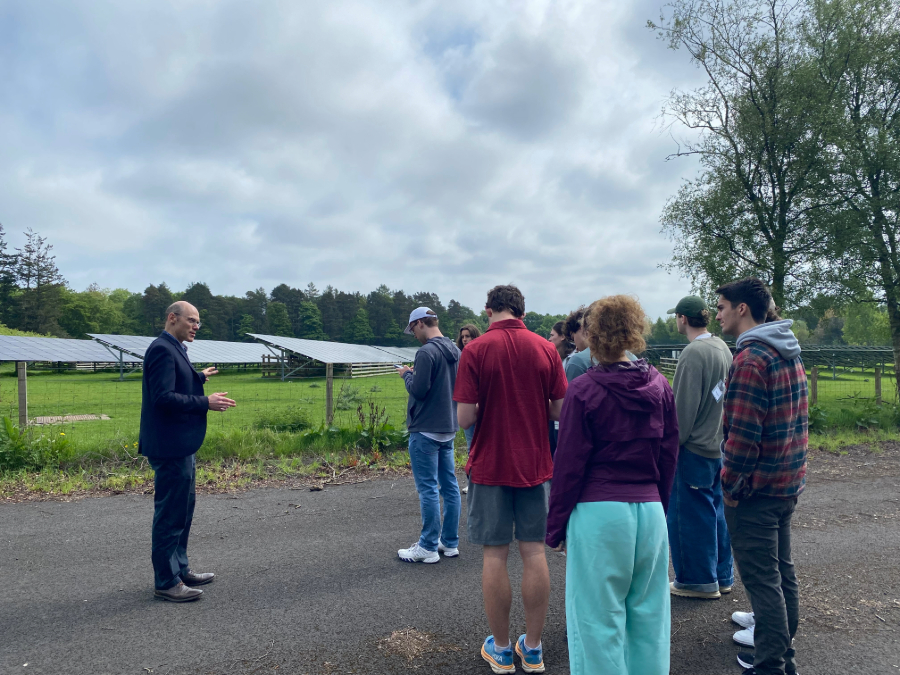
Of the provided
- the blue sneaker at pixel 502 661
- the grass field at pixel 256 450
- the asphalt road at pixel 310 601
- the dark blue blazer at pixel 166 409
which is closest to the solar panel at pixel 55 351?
the grass field at pixel 256 450

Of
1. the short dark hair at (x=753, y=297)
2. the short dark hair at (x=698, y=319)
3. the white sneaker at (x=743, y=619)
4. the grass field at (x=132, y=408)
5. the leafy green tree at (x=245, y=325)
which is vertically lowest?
the grass field at (x=132, y=408)

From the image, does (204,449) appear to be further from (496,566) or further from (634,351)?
(634,351)

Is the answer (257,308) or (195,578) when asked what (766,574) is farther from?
(257,308)

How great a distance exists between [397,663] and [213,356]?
3732 centimetres

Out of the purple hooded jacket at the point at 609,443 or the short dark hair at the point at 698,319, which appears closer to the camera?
the purple hooded jacket at the point at 609,443

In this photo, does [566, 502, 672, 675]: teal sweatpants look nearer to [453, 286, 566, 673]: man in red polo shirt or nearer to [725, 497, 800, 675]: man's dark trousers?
[453, 286, 566, 673]: man in red polo shirt

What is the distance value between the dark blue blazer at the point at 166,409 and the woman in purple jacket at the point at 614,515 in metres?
2.90

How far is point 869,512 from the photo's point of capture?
6129 millimetres

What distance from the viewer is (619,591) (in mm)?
2301

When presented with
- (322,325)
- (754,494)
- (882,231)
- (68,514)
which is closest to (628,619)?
(754,494)

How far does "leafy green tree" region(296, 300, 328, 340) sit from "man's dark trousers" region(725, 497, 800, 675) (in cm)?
9762

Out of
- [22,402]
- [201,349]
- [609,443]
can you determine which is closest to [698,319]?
[609,443]

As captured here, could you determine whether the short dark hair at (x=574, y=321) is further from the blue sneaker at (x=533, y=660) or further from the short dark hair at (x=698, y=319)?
the blue sneaker at (x=533, y=660)

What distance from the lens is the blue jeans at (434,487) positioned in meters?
4.73
